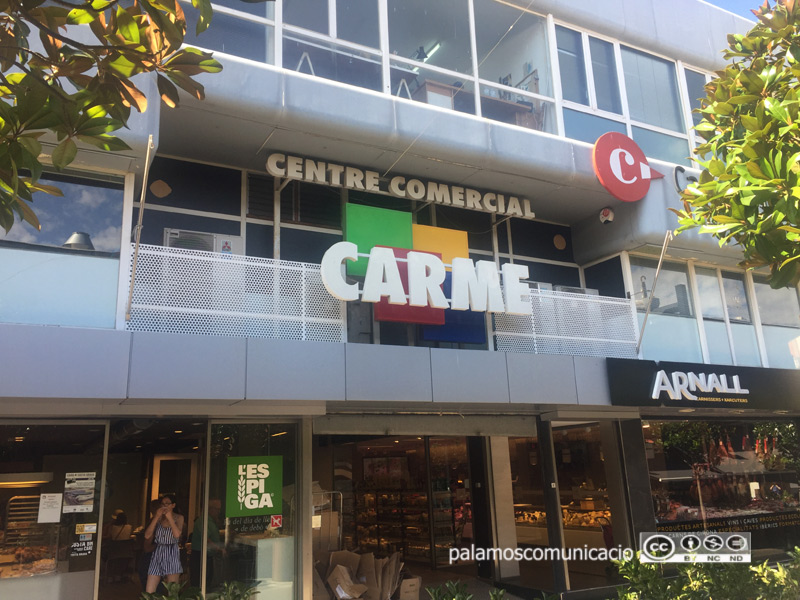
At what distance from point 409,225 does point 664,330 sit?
5168 mm

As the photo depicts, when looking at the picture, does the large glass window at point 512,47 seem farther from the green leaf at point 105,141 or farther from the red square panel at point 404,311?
the green leaf at point 105,141

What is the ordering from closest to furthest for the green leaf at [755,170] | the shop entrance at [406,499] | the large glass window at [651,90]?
the green leaf at [755,170], the large glass window at [651,90], the shop entrance at [406,499]

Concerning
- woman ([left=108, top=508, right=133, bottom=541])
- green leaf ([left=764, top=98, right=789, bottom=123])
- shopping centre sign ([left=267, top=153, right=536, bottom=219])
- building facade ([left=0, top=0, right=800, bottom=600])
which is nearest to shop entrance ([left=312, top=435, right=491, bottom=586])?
building facade ([left=0, top=0, right=800, bottom=600])

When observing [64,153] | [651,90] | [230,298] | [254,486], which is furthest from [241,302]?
[651,90]

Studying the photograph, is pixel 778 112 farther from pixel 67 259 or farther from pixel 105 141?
pixel 67 259

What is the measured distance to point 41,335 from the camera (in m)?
6.68

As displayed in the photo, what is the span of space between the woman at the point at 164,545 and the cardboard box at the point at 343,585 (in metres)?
2.31

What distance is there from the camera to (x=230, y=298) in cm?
832

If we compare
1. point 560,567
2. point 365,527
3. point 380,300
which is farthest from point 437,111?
point 365,527

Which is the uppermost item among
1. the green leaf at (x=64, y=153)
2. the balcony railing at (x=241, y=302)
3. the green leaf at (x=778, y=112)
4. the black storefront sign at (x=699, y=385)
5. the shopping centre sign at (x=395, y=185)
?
the shopping centre sign at (x=395, y=185)

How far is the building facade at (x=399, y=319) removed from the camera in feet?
25.6

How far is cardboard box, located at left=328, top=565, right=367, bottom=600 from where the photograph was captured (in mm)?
9859

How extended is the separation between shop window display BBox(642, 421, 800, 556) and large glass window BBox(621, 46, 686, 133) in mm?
6031

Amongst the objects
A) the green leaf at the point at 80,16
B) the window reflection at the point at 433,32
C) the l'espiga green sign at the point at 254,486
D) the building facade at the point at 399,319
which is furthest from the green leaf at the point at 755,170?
the l'espiga green sign at the point at 254,486
